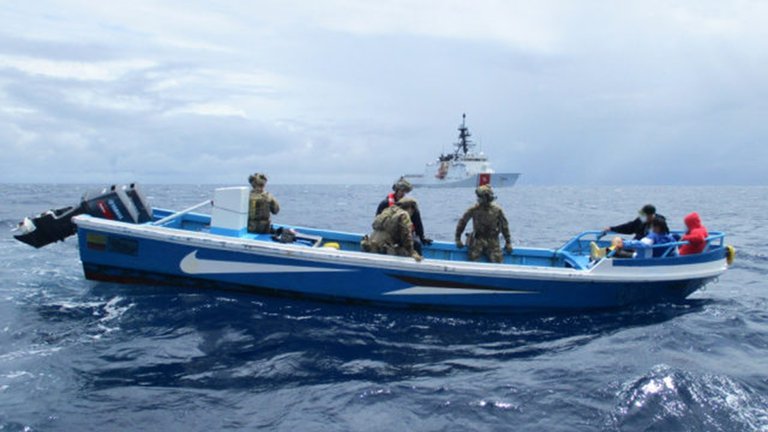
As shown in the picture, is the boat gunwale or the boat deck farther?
the boat deck

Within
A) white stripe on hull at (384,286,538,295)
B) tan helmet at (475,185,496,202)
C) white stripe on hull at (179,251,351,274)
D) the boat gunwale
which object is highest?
tan helmet at (475,185,496,202)

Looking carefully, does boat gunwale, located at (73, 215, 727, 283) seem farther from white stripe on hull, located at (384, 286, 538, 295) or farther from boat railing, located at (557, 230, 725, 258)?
boat railing, located at (557, 230, 725, 258)

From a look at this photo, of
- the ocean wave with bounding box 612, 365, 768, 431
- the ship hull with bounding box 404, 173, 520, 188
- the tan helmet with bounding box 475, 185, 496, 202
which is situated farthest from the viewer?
the ship hull with bounding box 404, 173, 520, 188

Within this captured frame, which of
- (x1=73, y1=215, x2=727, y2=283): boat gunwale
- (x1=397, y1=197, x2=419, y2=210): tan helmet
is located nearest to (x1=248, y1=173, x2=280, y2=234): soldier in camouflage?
(x1=73, y1=215, x2=727, y2=283): boat gunwale

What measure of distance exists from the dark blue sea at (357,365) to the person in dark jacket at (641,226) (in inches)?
63.9

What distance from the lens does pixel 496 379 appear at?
653cm

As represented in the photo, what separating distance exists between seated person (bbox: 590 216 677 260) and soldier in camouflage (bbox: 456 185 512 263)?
6.04 feet

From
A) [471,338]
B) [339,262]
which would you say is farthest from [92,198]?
[471,338]

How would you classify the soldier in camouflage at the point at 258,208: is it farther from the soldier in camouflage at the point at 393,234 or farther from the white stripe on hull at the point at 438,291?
the white stripe on hull at the point at 438,291

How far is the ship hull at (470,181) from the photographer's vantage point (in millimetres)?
91750

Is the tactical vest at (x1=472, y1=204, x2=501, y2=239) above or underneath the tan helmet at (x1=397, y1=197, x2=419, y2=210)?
underneath

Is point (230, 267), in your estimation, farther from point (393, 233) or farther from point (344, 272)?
point (393, 233)

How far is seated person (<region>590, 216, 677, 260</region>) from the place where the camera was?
993 cm

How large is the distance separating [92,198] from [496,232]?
735 centimetres
